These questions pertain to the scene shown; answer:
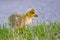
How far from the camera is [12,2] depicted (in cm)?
860

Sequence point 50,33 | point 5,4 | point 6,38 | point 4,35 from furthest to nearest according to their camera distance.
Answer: point 5,4
point 4,35
point 6,38
point 50,33

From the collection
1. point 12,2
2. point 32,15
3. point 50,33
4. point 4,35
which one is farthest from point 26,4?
point 50,33

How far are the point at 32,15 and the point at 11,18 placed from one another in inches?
20.0

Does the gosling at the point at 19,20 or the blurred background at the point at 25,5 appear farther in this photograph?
the blurred background at the point at 25,5

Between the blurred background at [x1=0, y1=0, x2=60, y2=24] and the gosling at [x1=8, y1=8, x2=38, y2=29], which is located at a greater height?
the blurred background at [x1=0, y1=0, x2=60, y2=24]

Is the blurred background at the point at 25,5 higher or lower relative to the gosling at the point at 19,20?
higher

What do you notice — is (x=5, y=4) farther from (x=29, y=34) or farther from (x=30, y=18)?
(x=29, y=34)

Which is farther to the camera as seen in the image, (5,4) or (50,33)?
(5,4)

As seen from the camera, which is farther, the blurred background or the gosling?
the blurred background

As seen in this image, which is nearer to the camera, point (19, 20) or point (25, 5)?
point (19, 20)

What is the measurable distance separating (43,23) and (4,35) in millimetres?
747

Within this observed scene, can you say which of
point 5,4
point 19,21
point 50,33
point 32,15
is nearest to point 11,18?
point 19,21

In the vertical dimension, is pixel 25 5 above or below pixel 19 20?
above

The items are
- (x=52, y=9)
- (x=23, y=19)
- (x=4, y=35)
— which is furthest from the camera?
(x=52, y=9)
